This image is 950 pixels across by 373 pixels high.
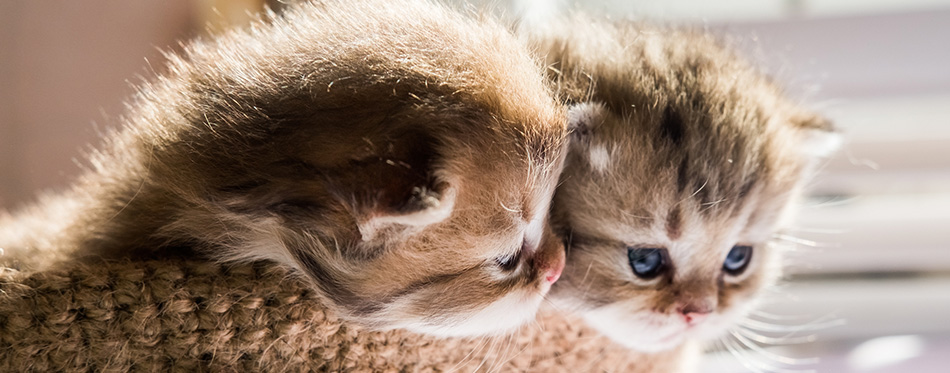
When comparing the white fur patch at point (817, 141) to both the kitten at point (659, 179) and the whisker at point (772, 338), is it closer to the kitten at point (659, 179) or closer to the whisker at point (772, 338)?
the kitten at point (659, 179)

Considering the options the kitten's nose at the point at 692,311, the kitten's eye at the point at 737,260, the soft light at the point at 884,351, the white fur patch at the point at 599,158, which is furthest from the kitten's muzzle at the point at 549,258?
the soft light at the point at 884,351

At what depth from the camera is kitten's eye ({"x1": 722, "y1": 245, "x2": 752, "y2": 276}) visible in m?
1.13

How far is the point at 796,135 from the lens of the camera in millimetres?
1129

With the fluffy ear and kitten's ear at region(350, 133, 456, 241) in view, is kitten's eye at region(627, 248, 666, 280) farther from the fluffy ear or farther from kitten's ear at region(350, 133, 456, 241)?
kitten's ear at region(350, 133, 456, 241)

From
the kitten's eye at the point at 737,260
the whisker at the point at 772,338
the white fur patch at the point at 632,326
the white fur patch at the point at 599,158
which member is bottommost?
the whisker at the point at 772,338

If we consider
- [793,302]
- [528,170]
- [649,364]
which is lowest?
[793,302]

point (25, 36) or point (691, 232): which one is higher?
point (25, 36)

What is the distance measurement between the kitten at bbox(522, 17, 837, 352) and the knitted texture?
28 centimetres

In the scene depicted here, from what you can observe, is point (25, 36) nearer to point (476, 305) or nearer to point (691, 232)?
point (476, 305)

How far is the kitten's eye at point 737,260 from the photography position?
113cm

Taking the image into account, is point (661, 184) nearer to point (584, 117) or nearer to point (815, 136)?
point (584, 117)

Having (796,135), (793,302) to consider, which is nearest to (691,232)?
(796,135)

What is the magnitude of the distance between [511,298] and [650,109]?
311mm

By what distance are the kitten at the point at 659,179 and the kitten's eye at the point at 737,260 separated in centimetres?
1
